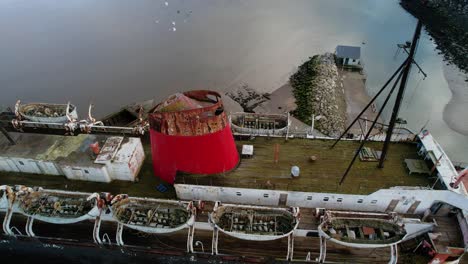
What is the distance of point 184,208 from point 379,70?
1294 inches

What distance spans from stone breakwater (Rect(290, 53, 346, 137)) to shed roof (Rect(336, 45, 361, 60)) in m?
1.31

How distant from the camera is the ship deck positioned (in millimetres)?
16578

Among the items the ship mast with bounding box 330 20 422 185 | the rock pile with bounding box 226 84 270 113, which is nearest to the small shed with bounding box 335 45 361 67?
the rock pile with bounding box 226 84 270 113

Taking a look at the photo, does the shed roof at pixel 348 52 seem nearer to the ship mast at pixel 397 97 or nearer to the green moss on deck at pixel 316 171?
the green moss on deck at pixel 316 171

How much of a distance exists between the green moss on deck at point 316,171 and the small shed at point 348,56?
21254 millimetres

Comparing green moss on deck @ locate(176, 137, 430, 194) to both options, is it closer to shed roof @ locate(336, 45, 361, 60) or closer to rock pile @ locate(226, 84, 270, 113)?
rock pile @ locate(226, 84, 270, 113)

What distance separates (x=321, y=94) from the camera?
33.8 meters

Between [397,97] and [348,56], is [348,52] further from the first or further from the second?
[397,97]

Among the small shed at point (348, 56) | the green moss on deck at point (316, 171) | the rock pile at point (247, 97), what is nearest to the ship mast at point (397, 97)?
the green moss on deck at point (316, 171)

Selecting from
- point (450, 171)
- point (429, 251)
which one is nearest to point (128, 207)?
point (429, 251)

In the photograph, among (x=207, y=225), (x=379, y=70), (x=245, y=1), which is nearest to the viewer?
(x=207, y=225)

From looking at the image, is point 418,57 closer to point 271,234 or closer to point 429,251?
point 429,251

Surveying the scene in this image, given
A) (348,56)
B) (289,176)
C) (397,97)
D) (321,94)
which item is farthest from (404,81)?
(348,56)

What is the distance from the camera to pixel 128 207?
630 inches
